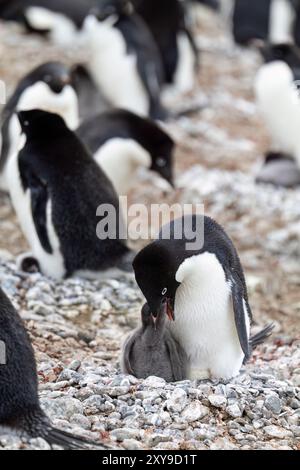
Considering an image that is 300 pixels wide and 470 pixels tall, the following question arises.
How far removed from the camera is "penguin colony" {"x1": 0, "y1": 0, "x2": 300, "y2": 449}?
3.87 metres

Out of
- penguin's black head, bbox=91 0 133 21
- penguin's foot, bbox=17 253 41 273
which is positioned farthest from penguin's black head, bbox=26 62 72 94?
penguin's black head, bbox=91 0 133 21

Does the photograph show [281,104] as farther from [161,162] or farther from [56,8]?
[56,8]

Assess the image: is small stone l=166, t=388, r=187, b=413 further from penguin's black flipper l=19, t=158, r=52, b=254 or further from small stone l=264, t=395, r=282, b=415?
→ penguin's black flipper l=19, t=158, r=52, b=254

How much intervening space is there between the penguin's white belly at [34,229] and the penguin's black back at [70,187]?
38mm

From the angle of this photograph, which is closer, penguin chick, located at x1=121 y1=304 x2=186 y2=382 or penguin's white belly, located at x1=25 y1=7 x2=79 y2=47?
penguin chick, located at x1=121 y1=304 x2=186 y2=382

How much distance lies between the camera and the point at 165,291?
154 inches

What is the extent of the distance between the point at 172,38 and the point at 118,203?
19.4ft

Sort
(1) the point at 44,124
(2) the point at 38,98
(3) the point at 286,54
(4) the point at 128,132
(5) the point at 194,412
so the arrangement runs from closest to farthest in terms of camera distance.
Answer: (5) the point at 194,412 → (1) the point at 44,124 → (4) the point at 128,132 → (2) the point at 38,98 → (3) the point at 286,54

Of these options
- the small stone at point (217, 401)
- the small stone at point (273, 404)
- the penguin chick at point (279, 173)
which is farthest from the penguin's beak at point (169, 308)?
the penguin chick at point (279, 173)

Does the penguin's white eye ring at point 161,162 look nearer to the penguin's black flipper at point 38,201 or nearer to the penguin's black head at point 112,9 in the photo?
the penguin's black flipper at point 38,201

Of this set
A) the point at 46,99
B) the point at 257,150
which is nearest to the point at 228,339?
the point at 46,99

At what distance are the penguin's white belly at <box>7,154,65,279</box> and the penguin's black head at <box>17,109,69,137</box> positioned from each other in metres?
0.19

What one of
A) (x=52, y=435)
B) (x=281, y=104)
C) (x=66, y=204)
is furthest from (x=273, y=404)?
(x=281, y=104)

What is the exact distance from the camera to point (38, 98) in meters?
6.94
